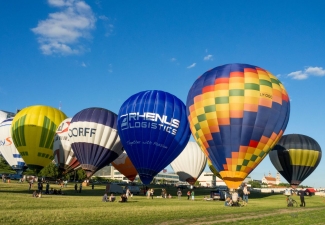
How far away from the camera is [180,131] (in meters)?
36.3

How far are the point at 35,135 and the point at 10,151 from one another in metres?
9.59

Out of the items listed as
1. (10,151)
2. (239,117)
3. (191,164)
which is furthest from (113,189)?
(10,151)

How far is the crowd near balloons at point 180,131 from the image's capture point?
28.3 m

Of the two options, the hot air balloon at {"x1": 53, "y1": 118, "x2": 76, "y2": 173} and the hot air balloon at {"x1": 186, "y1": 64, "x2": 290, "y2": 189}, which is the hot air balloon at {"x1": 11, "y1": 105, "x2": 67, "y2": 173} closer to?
the hot air balloon at {"x1": 53, "y1": 118, "x2": 76, "y2": 173}

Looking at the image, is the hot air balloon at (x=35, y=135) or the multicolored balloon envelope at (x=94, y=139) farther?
the hot air balloon at (x=35, y=135)

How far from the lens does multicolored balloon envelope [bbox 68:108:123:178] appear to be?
39.9 meters

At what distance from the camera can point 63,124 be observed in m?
46.2

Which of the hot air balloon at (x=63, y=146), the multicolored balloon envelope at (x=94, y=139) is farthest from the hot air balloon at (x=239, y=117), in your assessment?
the hot air balloon at (x=63, y=146)

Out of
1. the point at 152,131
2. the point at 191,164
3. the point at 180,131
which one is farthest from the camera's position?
the point at 191,164

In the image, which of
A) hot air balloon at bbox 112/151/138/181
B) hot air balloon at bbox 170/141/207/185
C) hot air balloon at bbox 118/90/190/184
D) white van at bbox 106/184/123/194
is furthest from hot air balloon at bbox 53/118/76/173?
hot air balloon at bbox 170/141/207/185

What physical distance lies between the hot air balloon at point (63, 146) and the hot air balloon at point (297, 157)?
33.1 metres

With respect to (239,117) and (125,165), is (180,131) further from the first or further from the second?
(125,165)

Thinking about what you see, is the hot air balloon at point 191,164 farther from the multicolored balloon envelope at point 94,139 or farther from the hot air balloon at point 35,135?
the hot air balloon at point 35,135

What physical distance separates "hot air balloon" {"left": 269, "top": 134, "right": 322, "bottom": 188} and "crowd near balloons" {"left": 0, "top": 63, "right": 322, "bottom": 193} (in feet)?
0.50
